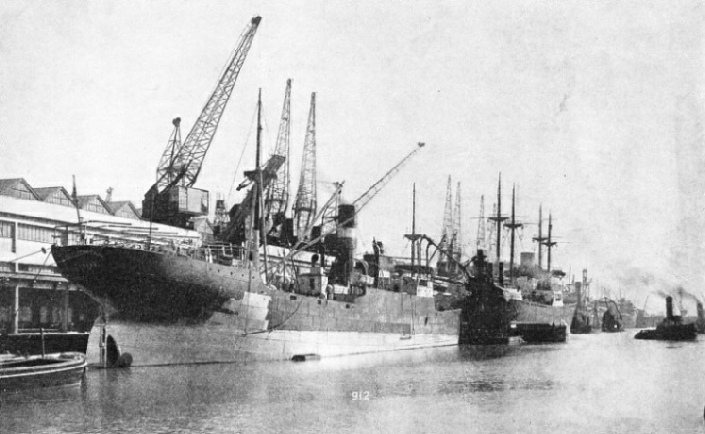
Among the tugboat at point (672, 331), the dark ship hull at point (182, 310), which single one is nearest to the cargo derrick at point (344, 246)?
the dark ship hull at point (182, 310)

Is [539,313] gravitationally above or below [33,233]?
below

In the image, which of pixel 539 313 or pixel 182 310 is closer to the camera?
pixel 182 310

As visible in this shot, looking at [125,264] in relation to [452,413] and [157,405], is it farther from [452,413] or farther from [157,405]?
[452,413]

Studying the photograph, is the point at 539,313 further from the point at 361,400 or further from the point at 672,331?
the point at 361,400

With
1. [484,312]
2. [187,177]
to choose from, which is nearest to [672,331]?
[484,312]

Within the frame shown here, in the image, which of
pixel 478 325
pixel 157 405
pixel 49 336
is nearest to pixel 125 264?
pixel 49 336

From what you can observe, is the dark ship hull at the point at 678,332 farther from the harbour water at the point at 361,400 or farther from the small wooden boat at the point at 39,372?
the small wooden boat at the point at 39,372
